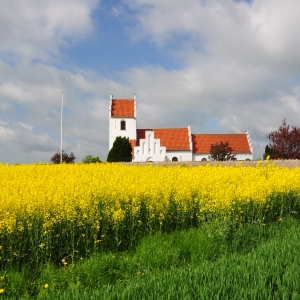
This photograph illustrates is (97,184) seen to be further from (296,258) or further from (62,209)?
(296,258)

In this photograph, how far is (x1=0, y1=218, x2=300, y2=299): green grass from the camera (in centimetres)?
437

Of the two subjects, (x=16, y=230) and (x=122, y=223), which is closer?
(x=16, y=230)

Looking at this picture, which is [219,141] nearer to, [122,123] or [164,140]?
[164,140]

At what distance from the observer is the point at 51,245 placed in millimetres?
6828

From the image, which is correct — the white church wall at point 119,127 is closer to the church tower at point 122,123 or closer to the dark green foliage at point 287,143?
the church tower at point 122,123

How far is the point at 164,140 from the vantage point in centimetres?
5959

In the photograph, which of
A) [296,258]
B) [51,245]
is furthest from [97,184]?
[296,258]

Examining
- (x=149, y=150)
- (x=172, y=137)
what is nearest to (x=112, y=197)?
(x=149, y=150)

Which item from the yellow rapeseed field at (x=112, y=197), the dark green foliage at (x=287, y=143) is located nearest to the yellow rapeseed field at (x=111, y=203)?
the yellow rapeseed field at (x=112, y=197)

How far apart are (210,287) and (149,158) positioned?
52589mm

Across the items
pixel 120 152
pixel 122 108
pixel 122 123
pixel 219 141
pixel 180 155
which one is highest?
pixel 122 108

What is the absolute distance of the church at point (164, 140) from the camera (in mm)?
57188

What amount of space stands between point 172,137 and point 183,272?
55135 millimetres

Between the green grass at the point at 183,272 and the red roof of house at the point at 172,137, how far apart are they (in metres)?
49.8
